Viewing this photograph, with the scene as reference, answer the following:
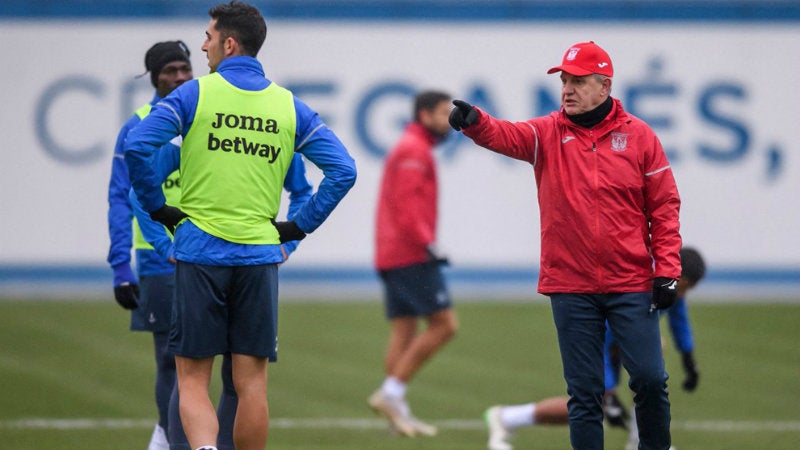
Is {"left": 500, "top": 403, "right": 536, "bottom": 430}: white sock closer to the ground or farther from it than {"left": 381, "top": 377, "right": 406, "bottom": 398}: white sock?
farther from it

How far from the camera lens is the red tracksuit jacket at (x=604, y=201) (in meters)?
6.64

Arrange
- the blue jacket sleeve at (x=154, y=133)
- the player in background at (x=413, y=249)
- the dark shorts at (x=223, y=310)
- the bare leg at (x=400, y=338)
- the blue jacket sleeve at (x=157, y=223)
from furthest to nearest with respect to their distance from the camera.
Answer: the bare leg at (x=400, y=338)
the player in background at (x=413, y=249)
the blue jacket sleeve at (x=157, y=223)
the dark shorts at (x=223, y=310)
the blue jacket sleeve at (x=154, y=133)

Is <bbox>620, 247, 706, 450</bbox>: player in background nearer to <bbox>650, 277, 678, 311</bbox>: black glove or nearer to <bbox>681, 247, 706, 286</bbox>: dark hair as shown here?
<bbox>681, 247, 706, 286</bbox>: dark hair

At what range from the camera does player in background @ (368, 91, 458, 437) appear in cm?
998

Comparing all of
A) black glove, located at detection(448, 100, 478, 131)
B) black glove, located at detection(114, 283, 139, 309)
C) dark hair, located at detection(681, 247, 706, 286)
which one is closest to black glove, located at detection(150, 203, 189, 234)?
black glove, located at detection(114, 283, 139, 309)

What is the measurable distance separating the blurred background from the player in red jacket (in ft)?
34.5

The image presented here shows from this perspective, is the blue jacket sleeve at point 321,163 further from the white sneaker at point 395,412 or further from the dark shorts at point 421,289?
the dark shorts at point 421,289

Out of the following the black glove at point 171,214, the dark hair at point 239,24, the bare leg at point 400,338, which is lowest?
the bare leg at point 400,338

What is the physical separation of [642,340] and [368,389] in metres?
4.74

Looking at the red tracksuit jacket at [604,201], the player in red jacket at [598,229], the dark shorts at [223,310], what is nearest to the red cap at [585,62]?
the player in red jacket at [598,229]

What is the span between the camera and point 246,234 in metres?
6.22

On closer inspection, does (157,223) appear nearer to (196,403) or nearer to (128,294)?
(128,294)

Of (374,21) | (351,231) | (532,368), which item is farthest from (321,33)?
(532,368)

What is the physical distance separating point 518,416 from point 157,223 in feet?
8.98
